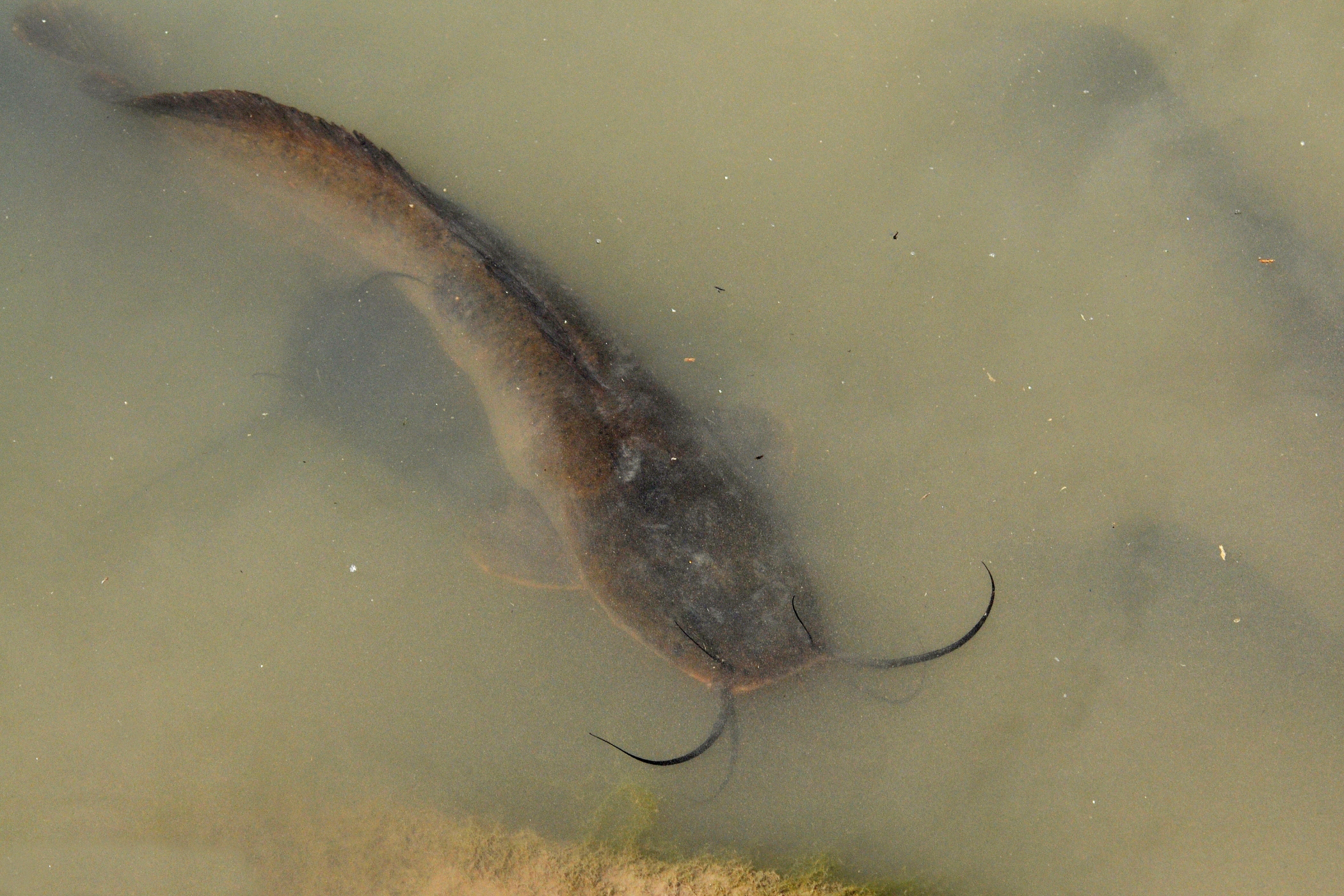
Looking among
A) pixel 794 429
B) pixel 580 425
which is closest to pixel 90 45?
pixel 580 425

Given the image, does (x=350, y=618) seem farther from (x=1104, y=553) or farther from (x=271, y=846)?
(x=1104, y=553)

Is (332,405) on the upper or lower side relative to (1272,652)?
lower

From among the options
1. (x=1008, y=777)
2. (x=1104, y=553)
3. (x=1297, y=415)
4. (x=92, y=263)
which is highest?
(x=1297, y=415)

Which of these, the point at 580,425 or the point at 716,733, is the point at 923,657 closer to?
the point at 716,733

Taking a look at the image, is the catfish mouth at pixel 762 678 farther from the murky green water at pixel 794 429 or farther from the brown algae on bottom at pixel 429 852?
the brown algae on bottom at pixel 429 852

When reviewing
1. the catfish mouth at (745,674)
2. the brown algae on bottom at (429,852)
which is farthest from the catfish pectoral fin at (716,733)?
the brown algae on bottom at (429,852)

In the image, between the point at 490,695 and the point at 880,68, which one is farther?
the point at 880,68

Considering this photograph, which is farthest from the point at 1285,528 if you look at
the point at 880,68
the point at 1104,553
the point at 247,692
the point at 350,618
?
the point at 247,692

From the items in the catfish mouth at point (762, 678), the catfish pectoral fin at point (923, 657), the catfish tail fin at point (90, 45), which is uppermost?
the catfish tail fin at point (90, 45)
